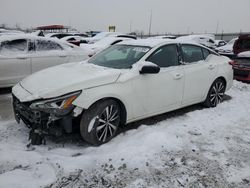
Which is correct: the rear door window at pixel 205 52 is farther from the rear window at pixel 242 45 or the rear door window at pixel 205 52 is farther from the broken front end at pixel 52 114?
the rear window at pixel 242 45

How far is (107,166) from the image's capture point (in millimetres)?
2793

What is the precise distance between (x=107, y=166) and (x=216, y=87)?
3437mm

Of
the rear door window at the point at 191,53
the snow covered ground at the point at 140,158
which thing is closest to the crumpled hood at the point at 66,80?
the snow covered ground at the point at 140,158

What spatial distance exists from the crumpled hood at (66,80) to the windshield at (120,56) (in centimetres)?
29

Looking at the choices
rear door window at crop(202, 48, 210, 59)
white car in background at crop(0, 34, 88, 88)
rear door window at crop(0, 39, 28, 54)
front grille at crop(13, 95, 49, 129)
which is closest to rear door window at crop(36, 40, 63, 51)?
white car in background at crop(0, 34, 88, 88)

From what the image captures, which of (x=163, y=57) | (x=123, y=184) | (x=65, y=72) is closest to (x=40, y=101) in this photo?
(x=65, y=72)

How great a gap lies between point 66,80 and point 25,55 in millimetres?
3203

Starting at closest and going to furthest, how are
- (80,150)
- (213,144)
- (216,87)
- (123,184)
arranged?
(123,184)
(80,150)
(213,144)
(216,87)

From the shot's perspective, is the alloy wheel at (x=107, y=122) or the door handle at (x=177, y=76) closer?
the alloy wheel at (x=107, y=122)

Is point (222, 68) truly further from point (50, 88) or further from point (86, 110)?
point (50, 88)

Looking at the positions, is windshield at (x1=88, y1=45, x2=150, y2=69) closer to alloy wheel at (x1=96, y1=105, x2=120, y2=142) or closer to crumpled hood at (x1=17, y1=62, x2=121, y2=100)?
crumpled hood at (x1=17, y1=62, x2=121, y2=100)

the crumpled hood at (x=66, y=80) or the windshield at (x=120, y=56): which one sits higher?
the windshield at (x=120, y=56)

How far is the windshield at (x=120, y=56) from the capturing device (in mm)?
3930

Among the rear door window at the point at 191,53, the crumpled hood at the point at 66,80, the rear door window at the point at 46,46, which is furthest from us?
the rear door window at the point at 46,46
